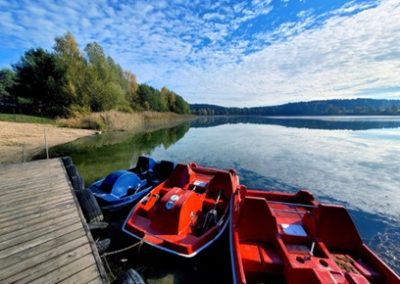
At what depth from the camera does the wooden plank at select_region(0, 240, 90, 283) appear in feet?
7.77

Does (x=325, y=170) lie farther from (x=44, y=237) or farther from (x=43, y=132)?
(x=43, y=132)

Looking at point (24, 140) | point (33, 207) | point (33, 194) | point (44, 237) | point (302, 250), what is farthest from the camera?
point (24, 140)

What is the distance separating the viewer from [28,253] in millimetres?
2723

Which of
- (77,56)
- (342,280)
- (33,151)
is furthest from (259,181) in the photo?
(77,56)

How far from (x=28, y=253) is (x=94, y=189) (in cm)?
327

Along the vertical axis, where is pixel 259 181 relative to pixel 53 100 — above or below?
below

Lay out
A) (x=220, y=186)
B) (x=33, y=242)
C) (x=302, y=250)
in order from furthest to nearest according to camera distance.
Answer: (x=220, y=186)
(x=302, y=250)
(x=33, y=242)

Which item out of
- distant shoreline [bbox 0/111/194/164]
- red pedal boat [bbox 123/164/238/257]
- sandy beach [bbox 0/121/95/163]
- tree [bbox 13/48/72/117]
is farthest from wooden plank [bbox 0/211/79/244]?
tree [bbox 13/48/72/117]

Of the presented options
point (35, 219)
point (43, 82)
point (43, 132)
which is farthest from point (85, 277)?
point (43, 82)

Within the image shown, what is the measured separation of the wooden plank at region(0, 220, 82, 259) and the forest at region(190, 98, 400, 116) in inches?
Result: 3791

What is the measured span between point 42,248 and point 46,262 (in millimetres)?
357

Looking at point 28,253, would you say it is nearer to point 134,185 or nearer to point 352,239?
point 134,185

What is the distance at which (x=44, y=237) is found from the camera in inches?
120

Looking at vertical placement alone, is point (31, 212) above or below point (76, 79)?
below
